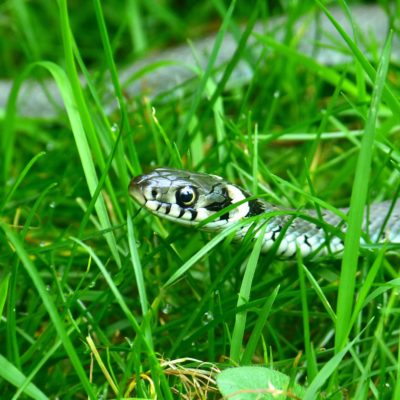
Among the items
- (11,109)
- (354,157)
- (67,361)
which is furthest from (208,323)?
(11,109)

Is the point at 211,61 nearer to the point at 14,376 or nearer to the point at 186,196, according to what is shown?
the point at 186,196

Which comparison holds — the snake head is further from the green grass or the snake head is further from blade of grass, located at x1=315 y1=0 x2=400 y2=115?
blade of grass, located at x1=315 y1=0 x2=400 y2=115

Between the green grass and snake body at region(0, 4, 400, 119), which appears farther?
snake body at region(0, 4, 400, 119)

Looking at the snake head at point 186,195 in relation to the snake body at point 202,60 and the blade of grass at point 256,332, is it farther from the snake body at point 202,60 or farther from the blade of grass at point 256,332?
the snake body at point 202,60

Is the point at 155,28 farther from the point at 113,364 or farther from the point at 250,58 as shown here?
the point at 113,364

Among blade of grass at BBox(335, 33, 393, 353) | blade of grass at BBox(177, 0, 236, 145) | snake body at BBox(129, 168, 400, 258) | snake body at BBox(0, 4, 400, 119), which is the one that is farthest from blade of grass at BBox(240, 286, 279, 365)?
snake body at BBox(0, 4, 400, 119)

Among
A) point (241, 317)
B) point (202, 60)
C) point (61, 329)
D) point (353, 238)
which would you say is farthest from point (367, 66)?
point (202, 60)

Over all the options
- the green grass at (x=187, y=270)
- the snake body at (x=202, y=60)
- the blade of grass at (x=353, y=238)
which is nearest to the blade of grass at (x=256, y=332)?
the green grass at (x=187, y=270)
